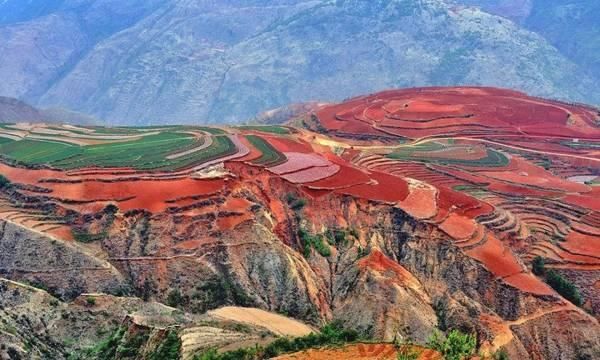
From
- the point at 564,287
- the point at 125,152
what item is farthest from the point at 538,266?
the point at 125,152

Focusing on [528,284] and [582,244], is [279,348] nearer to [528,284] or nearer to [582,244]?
[528,284]

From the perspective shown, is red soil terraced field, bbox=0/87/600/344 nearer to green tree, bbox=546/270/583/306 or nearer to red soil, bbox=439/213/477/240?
red soil, bbox=439/213/477/240

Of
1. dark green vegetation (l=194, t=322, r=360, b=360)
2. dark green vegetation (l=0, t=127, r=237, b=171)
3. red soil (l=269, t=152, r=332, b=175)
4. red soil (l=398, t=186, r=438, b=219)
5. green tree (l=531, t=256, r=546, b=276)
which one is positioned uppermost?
dark green vegetation (l=0, t=127, r=237, b=171)

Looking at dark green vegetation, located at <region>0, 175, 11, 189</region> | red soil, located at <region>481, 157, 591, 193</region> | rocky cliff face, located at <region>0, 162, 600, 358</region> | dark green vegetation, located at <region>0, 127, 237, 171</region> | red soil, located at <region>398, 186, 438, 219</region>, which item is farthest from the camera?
red soil, located at <region>481, 157, 591, 193</region>

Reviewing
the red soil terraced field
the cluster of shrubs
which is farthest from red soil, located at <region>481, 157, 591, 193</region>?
the cluster of shrubs

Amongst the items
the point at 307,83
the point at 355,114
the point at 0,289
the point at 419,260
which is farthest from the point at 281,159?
the point at 307,83
